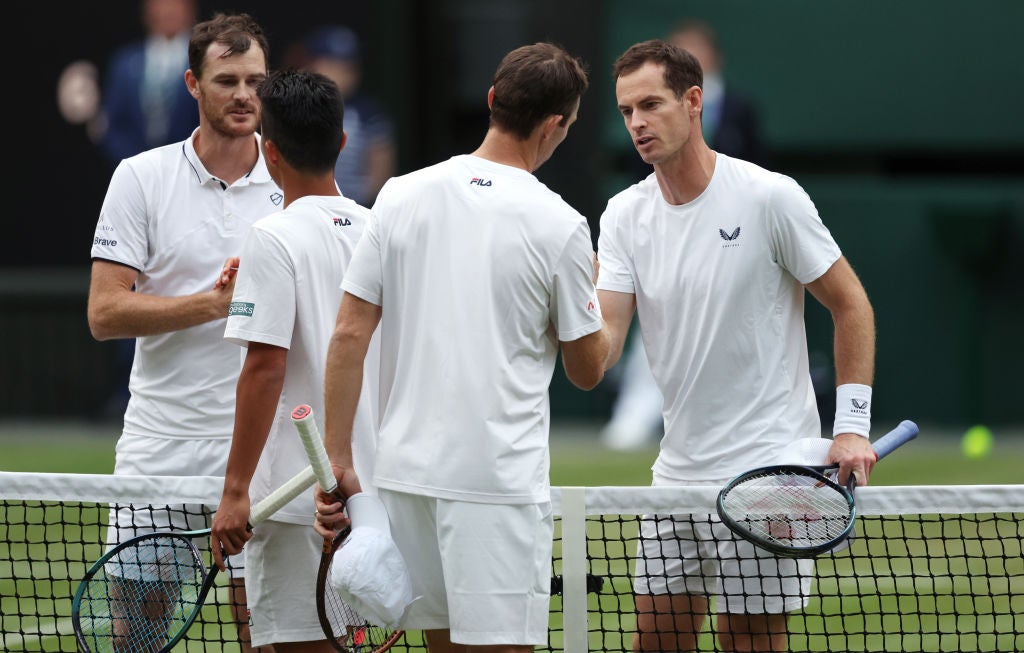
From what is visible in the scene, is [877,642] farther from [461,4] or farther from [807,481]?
[461,4]

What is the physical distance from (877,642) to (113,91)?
7.45 m

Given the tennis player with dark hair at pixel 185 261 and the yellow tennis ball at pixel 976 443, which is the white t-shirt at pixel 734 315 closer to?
the tennis player with dark hair at pixel 185 261

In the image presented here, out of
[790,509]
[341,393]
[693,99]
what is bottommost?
[790,509]

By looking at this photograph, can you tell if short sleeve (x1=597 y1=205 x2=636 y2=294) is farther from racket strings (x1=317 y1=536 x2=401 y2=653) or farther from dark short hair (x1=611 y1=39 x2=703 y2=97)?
racket strings (x1=317 y1=536 x2=401 y2=653)

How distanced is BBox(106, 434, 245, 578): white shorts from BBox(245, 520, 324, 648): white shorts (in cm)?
53

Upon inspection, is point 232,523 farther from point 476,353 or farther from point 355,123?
point 355,123

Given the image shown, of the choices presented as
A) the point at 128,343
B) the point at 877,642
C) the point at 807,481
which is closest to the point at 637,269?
the point at 807,481

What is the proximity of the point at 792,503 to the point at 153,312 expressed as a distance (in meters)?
1.86

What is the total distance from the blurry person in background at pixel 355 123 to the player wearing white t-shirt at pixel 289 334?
696 cm

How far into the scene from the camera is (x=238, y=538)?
3.91 meters

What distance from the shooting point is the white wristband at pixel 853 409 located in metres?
4.33

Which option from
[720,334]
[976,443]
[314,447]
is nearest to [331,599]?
[314,447]

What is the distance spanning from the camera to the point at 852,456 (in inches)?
166

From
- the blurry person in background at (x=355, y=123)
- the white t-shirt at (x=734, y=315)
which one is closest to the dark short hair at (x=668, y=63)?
the white t-shirt at (x=734, y=315)
